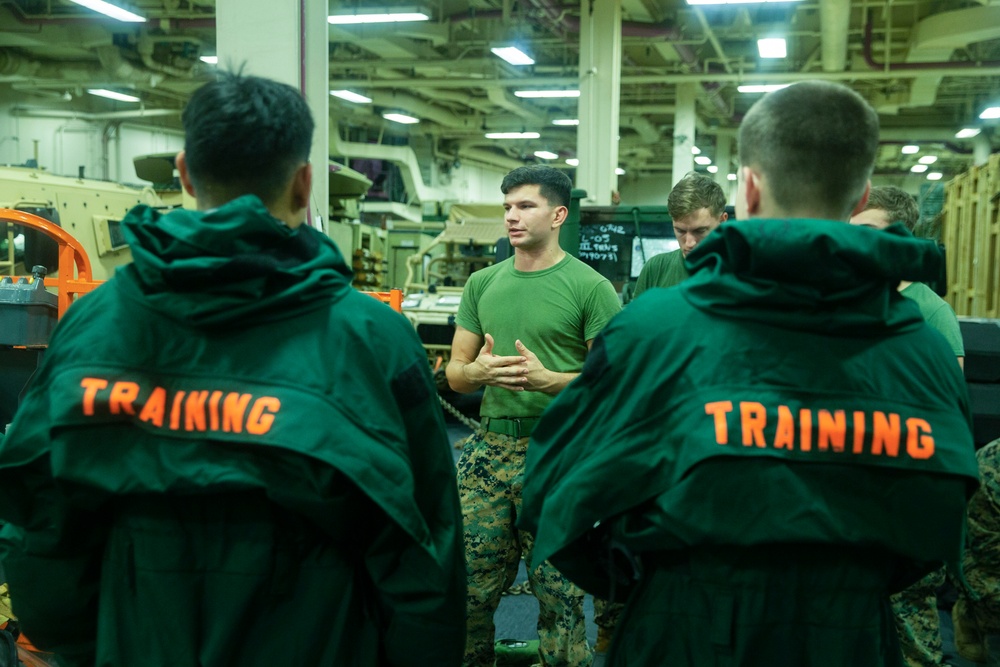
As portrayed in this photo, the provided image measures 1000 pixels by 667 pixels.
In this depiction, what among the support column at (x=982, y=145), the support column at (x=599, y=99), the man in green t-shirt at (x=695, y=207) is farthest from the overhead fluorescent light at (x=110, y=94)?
the support column at (x=982, y=145)

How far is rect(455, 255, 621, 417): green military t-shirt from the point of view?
10.6ft

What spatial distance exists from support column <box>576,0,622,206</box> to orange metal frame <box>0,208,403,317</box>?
290 inches

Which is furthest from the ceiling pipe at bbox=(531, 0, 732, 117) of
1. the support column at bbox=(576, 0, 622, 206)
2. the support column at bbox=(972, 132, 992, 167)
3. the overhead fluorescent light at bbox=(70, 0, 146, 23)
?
the support column at bbox=(972, 132, 992, 167)

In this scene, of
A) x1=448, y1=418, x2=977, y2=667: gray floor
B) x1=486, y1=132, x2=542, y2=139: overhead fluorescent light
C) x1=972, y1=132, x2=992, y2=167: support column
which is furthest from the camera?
x1=486, y1=132, x2=542, y2=139: overhead fluorescent light

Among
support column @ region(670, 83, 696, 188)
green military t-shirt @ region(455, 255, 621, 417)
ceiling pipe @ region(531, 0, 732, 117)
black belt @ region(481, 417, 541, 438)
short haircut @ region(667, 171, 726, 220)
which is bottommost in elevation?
black belt @ region(481, 417, 541, 438)

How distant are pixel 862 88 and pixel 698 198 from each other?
16.3 meters

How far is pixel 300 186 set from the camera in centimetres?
163

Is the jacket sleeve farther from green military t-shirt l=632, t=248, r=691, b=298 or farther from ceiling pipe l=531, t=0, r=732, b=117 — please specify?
ceiling pipe l=531, t=0, r=732, b=117

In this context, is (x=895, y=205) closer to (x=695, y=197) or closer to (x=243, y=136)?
(x=695, y=197)

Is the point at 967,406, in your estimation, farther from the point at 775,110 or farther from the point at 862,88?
the point at 862,88

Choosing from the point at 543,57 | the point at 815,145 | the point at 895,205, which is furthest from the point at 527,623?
the point at 543,57

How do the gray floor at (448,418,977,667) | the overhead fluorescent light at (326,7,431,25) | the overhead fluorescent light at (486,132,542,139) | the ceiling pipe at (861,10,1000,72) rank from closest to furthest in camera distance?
the gray floor at (448,418,977,667)
the overhead fluorescent light at (326,7,431,25)
the ceiling pipe at (861,10,1000,72)
the overhead fluorescent light at (486,132,542,139)

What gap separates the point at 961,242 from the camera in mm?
9414

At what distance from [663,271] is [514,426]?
1.03 metres
